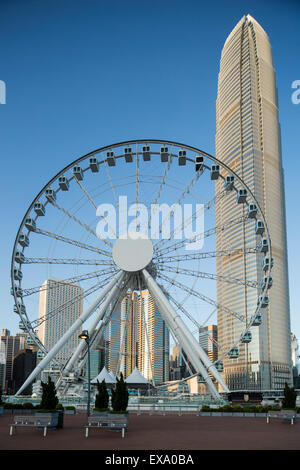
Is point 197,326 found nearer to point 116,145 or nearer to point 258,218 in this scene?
point 258,218

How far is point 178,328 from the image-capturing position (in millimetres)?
37781

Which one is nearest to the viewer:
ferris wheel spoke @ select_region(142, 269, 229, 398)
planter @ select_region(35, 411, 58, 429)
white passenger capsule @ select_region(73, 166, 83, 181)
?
planter @ select_region(35, 411, 58, 429)

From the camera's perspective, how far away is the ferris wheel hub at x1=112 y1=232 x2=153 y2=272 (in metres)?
40.6

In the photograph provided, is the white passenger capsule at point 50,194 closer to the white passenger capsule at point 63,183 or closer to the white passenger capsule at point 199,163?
the white passenger capsule at point 63,183

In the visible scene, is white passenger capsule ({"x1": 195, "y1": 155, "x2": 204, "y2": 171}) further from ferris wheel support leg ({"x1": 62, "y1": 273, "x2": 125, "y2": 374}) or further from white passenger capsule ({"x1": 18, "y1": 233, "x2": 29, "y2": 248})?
white passenger capsule ({"x1": 18, "y1": 233, "x2": 29, "y2": 248})

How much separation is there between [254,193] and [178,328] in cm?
10371

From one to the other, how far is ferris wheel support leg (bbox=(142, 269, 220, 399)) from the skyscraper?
288 feet

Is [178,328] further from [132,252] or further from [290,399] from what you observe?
[290,399]

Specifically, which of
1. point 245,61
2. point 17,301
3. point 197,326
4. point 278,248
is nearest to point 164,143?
point 197,326

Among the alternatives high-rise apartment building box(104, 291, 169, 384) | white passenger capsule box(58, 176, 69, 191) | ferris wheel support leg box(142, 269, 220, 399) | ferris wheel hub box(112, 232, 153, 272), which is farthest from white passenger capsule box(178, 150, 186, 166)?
high-rise apartment building box(104, 291, 169, 384)

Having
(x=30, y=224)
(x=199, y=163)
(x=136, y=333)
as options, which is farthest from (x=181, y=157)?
(x=136, y=333)

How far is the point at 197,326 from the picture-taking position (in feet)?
127

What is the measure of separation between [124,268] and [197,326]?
7374mm
